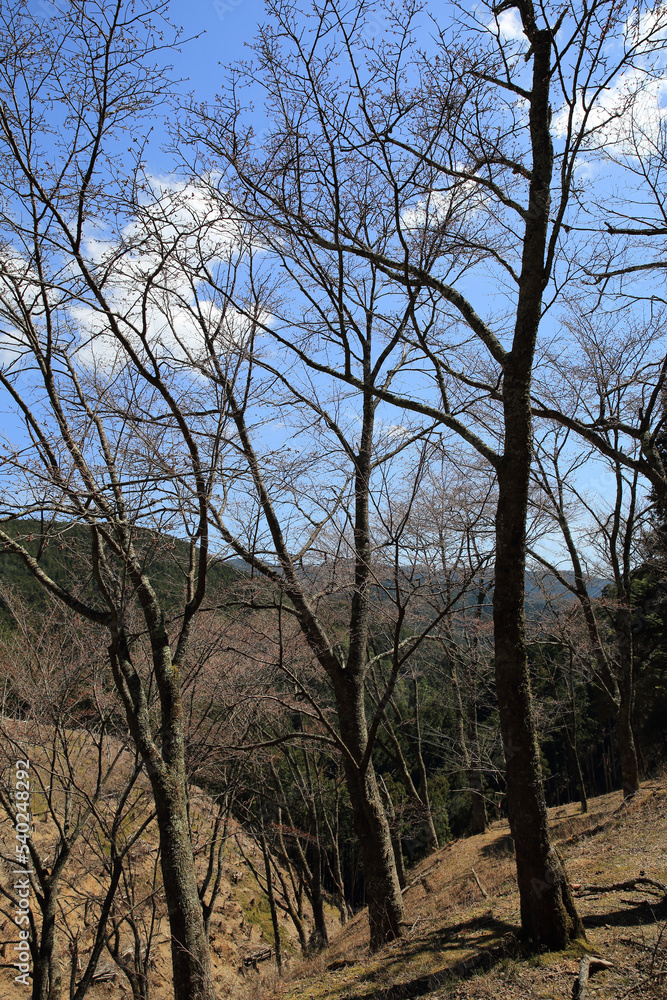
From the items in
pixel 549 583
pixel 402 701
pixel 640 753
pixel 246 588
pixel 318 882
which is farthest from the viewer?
pixel 402 701

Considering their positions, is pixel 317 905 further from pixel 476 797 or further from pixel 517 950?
pixel 517 950

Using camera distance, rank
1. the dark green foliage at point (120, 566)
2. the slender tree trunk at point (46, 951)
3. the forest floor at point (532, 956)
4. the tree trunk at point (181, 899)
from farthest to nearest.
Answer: the slender tree trunk at point (46, 951)
the tree trunk at point (181, 899)
the dark green foliage at point (120, 566)
the forest floor at point (532, 956)

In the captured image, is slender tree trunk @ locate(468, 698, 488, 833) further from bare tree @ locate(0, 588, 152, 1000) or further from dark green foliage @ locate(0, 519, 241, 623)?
dark green foliage @ locate(0, 519, 241, 623)

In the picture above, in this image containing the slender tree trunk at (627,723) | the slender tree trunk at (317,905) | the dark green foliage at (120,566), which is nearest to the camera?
the dark green foliage at (120,566)

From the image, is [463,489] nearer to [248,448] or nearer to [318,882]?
[248,448]

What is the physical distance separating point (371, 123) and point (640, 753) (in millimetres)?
24295

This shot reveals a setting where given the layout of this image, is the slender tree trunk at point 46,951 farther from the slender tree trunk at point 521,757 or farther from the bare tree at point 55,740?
the slender tree trunk at point 521,757

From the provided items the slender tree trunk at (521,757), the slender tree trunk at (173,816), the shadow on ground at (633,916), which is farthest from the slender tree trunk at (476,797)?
the slender tree trunk at (521,757)

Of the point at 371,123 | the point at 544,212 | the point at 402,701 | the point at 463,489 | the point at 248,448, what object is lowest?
the point at 402,701

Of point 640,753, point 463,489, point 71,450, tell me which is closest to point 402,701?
point 640,753

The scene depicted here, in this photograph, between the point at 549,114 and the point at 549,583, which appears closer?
the point at 549,114

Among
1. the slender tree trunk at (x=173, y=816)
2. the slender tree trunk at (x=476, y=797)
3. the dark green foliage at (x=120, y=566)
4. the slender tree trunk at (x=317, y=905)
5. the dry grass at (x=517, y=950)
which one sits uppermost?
the dark green foliage at (x=120, y=566)

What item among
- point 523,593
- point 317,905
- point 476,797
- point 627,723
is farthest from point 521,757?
point 476,797

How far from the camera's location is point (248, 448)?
19.4 ft
